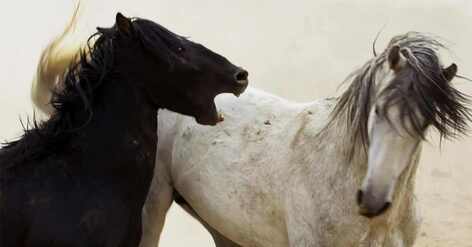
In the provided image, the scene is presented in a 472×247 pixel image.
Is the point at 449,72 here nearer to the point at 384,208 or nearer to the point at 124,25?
the point at 384,208

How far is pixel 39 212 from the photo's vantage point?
3801 mm

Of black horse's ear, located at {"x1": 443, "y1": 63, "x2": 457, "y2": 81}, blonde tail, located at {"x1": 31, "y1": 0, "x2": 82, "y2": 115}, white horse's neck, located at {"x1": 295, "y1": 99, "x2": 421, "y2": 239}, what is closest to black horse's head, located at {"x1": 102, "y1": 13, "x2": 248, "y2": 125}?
white horse's neck, located at {"x1": 295, "y1": 99, "x2": 421, "y2": 239}

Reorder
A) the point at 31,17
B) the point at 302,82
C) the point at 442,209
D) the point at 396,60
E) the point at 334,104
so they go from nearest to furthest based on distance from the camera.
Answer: the point at 396,60 < the point at 334,104 < the point at 442,209 < the point at 302,82 < the point at 31,17

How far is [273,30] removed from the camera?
46.4 feet

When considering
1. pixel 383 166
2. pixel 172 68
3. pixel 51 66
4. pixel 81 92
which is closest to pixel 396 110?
pixel 383 166

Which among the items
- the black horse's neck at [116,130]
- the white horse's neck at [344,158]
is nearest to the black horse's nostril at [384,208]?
the white horse's neck at [344,158]

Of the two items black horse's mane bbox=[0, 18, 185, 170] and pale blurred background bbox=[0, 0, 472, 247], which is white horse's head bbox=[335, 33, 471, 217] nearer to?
black horse's mane bbox=[0, 18, 185, 170]

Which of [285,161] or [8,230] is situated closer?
[8,230]

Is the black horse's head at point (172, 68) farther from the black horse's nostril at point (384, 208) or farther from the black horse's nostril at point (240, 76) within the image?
the black horse's nostril at point (384, 208)

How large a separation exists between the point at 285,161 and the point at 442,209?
5.03 meters

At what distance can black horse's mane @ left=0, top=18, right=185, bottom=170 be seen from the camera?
158 inches

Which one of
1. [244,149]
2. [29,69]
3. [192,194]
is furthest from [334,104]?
[29,69]

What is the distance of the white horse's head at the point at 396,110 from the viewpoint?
3.56 m

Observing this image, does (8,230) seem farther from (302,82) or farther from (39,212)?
(302,82)
